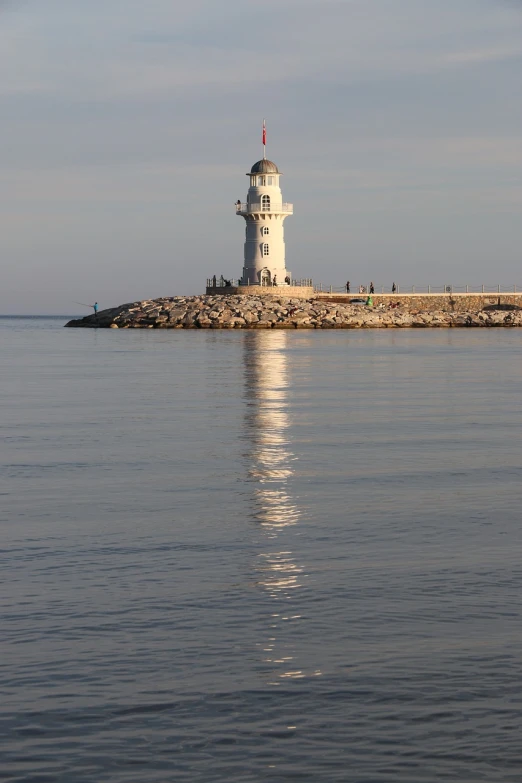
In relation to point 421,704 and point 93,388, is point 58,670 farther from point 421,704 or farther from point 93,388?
point 93,388

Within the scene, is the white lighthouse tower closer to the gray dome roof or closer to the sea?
the gray dome roof

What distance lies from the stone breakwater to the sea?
6860 centimetres

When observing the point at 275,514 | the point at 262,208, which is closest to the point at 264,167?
the point at 262,208

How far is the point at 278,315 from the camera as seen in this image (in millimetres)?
90375

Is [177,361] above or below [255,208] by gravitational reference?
below

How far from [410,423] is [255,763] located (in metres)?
17.4

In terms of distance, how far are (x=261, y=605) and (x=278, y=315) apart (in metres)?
81.5

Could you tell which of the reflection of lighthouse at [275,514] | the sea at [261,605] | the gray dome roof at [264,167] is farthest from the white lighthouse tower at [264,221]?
the sea at [261,605]

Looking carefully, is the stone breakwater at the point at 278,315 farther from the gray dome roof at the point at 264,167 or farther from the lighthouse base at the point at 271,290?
the gray dome roof at the point at 264,167

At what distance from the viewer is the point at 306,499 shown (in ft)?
46.6

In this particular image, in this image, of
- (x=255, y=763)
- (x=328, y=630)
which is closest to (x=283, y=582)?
(x=328, y=630)

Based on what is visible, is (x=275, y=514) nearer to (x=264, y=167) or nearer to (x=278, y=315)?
(x=278, y=315)

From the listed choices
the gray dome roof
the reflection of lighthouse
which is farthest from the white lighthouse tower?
the reflection of lighthouse

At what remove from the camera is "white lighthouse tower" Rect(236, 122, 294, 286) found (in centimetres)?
9312
